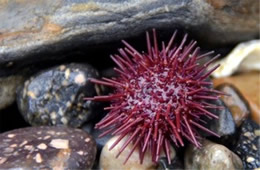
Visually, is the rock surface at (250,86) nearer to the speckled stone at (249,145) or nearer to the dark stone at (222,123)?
the speckled stone at (249,145)

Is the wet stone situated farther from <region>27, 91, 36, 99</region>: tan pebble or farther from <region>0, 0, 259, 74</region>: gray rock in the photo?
<region>27, 91, 36, 99</region>: tan pebble

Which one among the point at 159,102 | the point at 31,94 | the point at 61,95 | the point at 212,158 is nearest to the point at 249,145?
the point at 212,158

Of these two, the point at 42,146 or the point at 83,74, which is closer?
the point at 42,146

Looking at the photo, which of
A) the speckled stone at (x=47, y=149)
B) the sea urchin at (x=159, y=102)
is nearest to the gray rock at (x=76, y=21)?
the sea urchin at (x=159, y=102)

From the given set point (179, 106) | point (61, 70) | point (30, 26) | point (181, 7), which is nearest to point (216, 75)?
point (181, 7)

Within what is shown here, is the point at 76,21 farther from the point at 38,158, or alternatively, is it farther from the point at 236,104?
the point at 236,104

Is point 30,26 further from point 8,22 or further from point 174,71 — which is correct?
point 174,71

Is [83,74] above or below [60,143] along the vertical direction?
above
